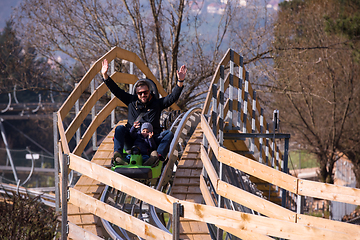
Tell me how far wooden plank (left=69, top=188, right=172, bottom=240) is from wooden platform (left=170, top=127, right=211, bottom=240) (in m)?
1.22

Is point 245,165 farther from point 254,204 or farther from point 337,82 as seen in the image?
point 337,82

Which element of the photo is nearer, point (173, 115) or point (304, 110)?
point (173, 115)

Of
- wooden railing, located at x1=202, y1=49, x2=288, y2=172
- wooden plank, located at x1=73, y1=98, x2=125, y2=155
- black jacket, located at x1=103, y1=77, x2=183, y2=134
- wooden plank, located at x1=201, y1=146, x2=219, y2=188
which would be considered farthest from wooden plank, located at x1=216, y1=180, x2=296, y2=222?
wooden plank, located at x1=73, y1=98, x2=125, y2=155

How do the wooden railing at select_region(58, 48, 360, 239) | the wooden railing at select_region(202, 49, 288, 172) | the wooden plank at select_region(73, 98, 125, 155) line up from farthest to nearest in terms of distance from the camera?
the wooden plank at select_region(73, 98, 125, 155) → the wooden railing at select_region(202, 49, 288, 172) → the wooden railing at select_region(58, 48, 360, 239)

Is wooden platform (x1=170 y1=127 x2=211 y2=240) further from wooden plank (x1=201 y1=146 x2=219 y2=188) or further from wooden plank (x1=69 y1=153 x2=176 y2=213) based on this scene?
wooden plank (x1=69 y1=153 x2=176 y2=213)

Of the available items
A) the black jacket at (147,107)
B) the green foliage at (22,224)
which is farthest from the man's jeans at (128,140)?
the green foliage at (22,224)

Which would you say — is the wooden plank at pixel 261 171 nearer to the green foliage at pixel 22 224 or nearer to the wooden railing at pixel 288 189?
the wooden railing at pixel 288 189

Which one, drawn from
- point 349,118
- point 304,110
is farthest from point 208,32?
point 349,118

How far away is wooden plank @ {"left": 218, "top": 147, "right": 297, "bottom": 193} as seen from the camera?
11.1 ft

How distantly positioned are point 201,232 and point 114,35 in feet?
35.0

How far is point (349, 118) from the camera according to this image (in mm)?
17156

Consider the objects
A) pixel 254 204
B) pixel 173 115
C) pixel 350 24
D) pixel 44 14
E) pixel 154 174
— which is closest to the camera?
pixel 254 204

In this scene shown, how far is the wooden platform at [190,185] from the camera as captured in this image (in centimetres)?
466

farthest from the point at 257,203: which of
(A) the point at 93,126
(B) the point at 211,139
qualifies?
(A) the point at 93,126
